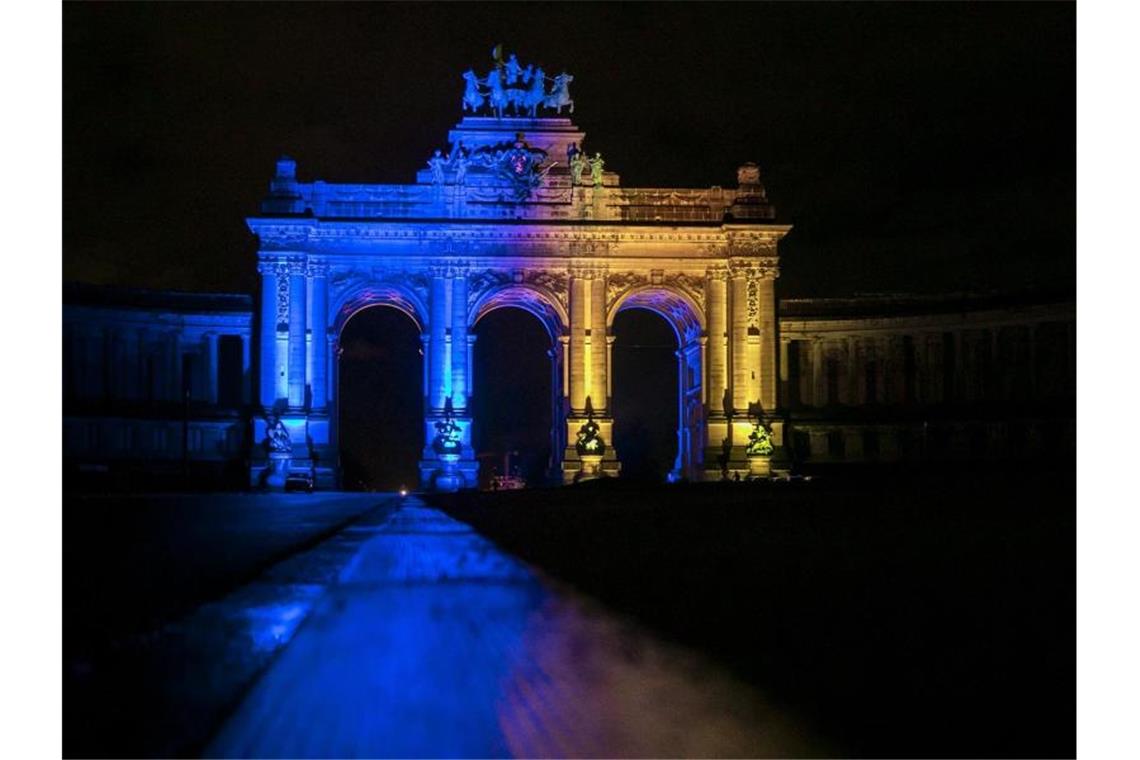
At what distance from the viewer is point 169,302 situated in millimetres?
64625

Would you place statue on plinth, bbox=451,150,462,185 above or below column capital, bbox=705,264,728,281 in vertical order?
above

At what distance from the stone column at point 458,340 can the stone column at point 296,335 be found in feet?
21.5

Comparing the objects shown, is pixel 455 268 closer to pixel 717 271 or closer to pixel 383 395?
pixel 717 271

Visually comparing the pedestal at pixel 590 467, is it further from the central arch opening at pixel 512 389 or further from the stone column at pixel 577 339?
the central arch opening at pixel 512 389

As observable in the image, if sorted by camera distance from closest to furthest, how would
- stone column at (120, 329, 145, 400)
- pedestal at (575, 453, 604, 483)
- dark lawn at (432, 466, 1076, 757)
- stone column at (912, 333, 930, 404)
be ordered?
dark lawn at (432, 466, 1076, 757), pedestal at (575, 453, 604, 483), stone column at (120, 329, 145, 400), stone column at (912, 333, 930, 404)

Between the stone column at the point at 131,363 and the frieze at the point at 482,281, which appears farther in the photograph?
the stone column at the point at 131,363

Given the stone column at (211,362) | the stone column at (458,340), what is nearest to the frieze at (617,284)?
the stone column at (458,340)

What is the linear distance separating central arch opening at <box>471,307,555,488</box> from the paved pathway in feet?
195

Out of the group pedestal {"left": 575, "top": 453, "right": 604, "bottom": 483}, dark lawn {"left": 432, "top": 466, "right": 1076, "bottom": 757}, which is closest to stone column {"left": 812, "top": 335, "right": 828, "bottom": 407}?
pedestal {"left": 575, "top": 453, "right": 604, "bottom": 483}

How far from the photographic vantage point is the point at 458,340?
58281 mm

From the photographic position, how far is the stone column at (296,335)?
2241 inches

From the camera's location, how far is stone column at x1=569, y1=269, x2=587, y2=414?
58.3 metres

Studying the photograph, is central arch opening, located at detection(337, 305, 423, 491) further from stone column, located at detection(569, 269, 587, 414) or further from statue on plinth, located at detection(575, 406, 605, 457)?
statue on plinth, located at detection(575, 406, 605, 457)

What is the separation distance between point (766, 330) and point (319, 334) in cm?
2025
